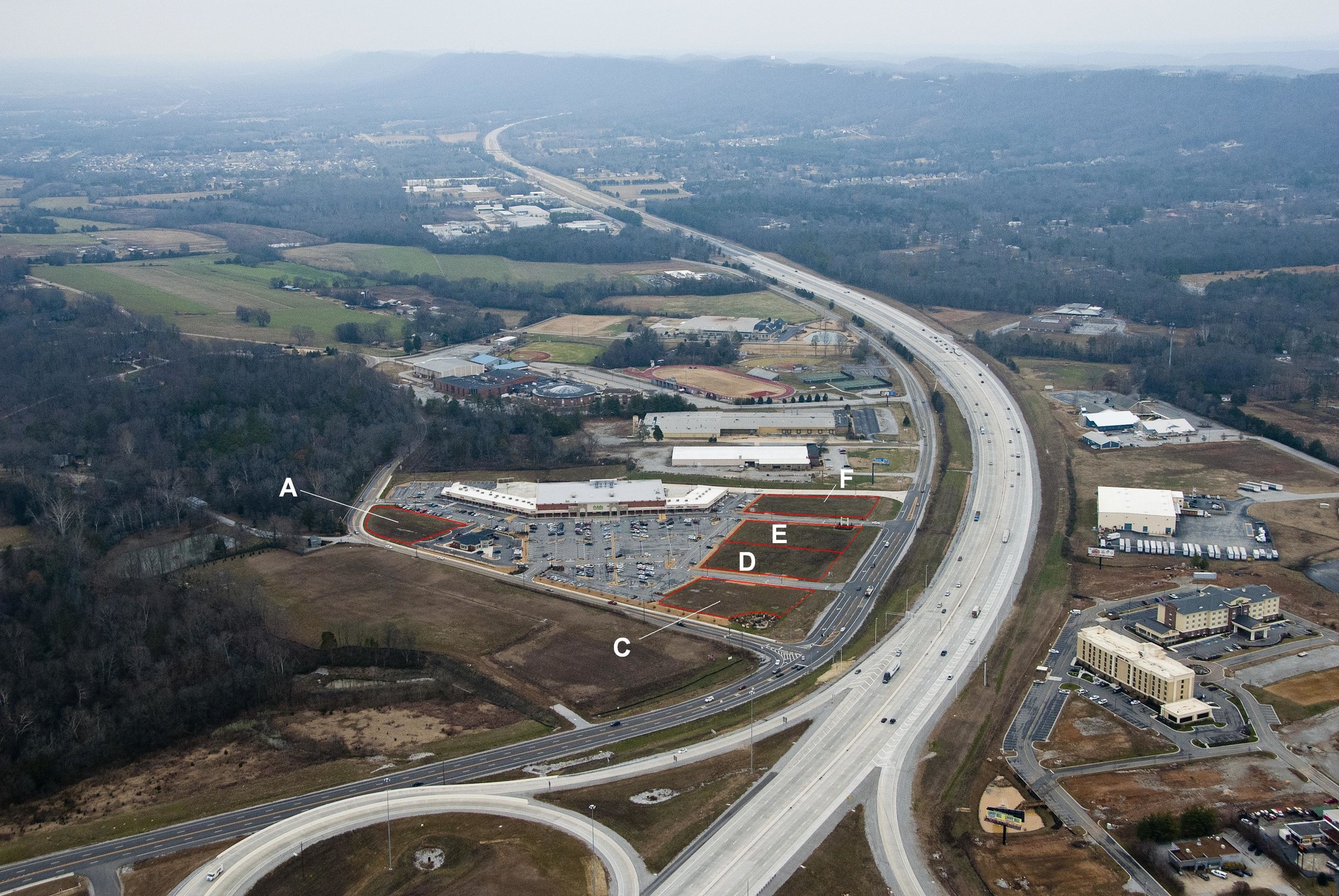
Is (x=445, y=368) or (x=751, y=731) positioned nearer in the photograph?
(x=751, y=731)

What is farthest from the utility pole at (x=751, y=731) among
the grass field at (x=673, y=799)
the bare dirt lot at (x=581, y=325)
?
the bare dirt lot at (x=581, y=325)

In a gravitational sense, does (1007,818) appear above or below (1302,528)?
above

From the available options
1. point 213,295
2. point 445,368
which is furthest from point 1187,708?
point 213,295

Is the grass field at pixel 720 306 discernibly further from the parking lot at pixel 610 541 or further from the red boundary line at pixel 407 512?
the red boundary line at pixel 407 512

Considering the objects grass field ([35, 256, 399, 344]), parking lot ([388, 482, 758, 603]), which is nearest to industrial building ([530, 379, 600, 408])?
parking lot ([388, 482, 758, 603])

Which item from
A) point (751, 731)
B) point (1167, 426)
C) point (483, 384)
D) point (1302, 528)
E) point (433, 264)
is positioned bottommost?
point (1302, 528)

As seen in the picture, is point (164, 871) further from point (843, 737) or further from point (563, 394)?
point (563, 394)

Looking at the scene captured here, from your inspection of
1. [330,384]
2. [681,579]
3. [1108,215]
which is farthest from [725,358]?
[1108,215]

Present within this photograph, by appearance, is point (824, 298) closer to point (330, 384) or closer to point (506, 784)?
point (330, 384)
